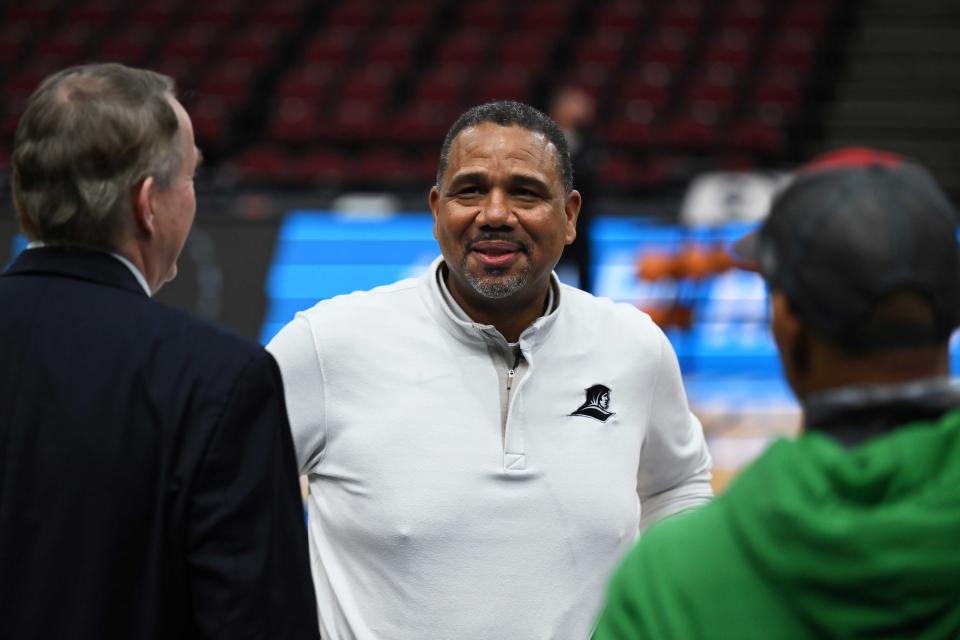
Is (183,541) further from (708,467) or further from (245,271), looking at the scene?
(245,271)

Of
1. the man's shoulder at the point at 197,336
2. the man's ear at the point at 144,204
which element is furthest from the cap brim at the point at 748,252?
the man's ear at the point at 144,204

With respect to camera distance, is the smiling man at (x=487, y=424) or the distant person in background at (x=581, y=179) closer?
the smiling man at (x=487, y=424)

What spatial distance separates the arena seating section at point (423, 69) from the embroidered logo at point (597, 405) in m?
6.65

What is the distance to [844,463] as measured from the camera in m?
1.15

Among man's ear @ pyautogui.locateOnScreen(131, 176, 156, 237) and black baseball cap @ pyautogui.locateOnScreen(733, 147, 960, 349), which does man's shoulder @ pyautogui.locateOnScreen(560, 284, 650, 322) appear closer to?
man's ear @ pyautogui.locateOnScreen(131, 176, 156, 237)

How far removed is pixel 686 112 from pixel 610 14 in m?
1.86

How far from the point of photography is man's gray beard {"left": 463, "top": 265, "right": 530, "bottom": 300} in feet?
7.50

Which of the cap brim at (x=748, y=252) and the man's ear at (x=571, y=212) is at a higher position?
the man's ear at (x=571, y=212)

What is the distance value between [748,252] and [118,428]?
83 cm

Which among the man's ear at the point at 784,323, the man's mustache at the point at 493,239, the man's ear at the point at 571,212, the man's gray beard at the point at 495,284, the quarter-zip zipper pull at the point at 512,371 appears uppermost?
the man's ear at the point at 571,212

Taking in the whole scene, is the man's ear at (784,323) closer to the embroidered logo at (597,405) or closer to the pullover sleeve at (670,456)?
the embroidered logo at (597,405)

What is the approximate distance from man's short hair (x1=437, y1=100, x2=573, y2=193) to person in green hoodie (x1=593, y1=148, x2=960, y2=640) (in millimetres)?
1163

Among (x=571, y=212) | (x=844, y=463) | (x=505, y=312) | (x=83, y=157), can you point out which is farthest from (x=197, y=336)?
(x=571, y=212)

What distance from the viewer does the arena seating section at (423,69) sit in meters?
9.96
